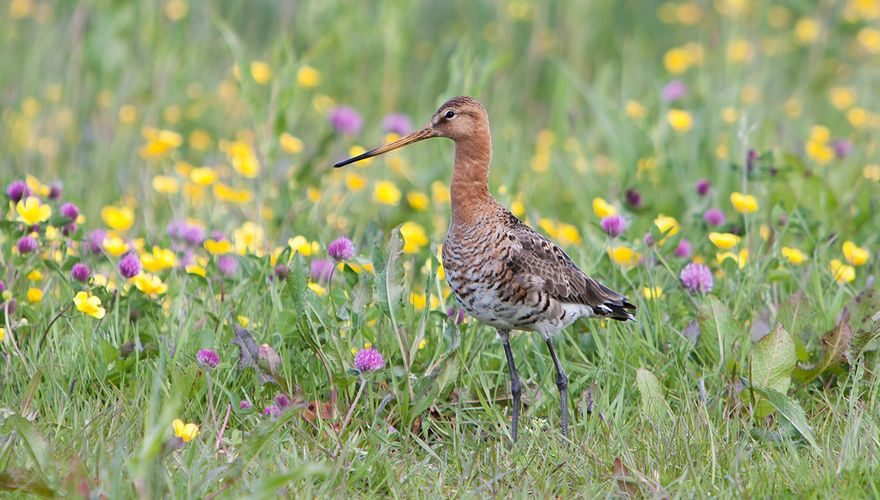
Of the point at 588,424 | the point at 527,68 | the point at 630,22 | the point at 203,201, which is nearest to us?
the point at 588,424

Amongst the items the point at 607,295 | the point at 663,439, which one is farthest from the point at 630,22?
the point at 663,439

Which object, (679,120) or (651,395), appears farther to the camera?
(679,120)

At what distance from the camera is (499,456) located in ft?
12.6

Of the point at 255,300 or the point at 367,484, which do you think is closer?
the point at 367,484

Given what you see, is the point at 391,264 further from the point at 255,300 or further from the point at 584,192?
the point at 584,192

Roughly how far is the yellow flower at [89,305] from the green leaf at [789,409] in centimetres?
224

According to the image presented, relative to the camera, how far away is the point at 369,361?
3951mm

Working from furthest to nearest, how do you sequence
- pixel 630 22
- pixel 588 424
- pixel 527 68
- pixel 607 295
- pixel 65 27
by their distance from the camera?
1. pixel 630 22
2. pixel 527 68
3. pixel 65 27
4. pixel 607 295
5. pixel 588 424

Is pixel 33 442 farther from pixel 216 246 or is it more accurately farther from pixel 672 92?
pixel 672 92

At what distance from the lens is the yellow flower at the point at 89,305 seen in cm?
407

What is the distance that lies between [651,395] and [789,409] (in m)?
0.46

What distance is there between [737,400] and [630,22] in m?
6.48

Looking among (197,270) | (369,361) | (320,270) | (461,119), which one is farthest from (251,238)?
(369,361)

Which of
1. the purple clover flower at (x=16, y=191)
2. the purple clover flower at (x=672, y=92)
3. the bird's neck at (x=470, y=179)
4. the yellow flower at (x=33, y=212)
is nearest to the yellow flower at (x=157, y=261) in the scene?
the yellow flower at (x=33, y=212)
